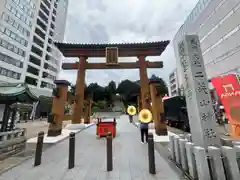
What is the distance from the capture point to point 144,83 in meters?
11.5

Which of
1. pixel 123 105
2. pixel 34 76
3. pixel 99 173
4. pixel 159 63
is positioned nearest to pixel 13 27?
pixel 34 76

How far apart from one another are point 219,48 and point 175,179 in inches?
968

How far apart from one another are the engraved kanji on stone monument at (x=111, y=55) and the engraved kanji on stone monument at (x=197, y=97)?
786 centimetres

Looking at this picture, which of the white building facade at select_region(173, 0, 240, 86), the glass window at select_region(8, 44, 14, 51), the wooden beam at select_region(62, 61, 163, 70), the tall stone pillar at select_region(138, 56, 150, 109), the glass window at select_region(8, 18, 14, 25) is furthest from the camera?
the glass window at select_region(8, 44, 14, 51)

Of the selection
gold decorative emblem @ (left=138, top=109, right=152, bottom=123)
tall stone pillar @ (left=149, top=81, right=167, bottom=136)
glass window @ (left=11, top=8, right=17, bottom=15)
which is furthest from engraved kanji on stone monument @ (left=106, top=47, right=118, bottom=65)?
glass window @ (left=11, top=8, right=17, bottom=15)

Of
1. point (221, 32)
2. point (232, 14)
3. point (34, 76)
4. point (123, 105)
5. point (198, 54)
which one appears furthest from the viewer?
point (123, 105)

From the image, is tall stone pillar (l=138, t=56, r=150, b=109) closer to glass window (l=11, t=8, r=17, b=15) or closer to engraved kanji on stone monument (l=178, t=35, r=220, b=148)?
engraved kanji on stone monument (l=178, t=35, r=220, b=148)

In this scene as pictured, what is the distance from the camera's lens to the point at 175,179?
3219mm

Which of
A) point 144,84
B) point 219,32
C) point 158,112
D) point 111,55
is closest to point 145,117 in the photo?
point 158,112

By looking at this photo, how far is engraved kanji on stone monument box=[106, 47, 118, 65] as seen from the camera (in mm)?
11633

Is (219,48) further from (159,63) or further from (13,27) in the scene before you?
(13,27)

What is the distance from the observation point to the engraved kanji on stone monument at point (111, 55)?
1163 cm

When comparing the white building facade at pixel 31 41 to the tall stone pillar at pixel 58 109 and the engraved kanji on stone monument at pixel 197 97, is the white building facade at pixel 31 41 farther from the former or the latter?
the engraved kanji on stone monument at pixel 197 97

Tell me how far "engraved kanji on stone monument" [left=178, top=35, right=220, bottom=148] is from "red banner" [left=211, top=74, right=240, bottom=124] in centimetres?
508
